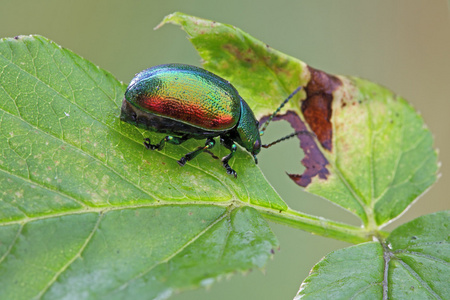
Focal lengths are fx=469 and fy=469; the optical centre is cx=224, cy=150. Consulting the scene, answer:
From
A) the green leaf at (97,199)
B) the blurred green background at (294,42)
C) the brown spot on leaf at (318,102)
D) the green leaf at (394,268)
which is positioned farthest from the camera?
the blurred green background at (294,42)

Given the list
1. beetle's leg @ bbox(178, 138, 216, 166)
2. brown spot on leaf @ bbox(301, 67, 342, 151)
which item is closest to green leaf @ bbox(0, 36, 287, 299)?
beetle's leg @ bbox(178, 138, 216, 166)

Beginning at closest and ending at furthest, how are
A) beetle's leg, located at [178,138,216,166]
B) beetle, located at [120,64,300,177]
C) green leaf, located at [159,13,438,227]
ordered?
1. beetle's leg, located at [178,138,216,166]
2. beetle, located at [120,64,300,177]
3. green leaf, located at [159,13,438,227]

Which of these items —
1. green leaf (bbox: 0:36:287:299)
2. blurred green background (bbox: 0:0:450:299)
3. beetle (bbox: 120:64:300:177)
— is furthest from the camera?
blurred green background (bbox: 0:0:450:299)

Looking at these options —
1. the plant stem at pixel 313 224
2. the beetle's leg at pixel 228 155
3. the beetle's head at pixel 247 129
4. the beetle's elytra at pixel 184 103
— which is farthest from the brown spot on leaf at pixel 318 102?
the plant stem at pixel 313 224

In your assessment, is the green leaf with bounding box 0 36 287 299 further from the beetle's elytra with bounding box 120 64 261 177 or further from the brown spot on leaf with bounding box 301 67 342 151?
the brown spot on leaf with bounding box 301 67 342 151

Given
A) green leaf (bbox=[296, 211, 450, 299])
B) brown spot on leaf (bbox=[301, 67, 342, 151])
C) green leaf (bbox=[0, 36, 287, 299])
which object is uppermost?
brown spot on leaf (bbox=[301, 67, 342, 151])

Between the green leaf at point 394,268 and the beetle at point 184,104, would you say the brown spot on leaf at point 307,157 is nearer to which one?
the beetle at point 184,104
